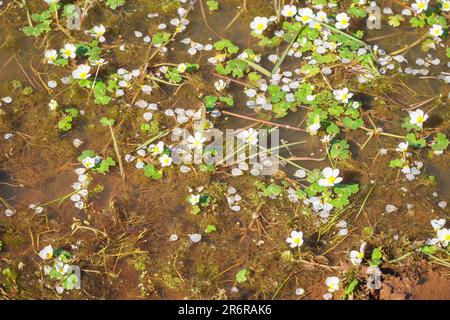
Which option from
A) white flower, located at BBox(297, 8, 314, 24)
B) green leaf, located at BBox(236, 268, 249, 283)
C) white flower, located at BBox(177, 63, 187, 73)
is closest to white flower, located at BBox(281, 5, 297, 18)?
white flower, located at BBox(297, 8, 314, 24)

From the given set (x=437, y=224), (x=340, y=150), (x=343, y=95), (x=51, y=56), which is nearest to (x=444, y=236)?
(x=437, y=224)

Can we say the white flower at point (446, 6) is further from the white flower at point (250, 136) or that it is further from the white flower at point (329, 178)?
the white flower at point (250, 136)

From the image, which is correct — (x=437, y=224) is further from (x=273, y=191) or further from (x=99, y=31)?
(x=99, y=31)

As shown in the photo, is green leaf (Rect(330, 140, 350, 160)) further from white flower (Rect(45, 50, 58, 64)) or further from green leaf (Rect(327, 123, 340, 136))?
white flower (Rect(45, 50, 58, 64))

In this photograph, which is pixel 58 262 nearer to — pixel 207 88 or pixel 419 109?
pixel 207 88

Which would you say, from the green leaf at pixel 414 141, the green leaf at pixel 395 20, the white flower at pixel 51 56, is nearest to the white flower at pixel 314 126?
the green leaf at pixel 414 141
